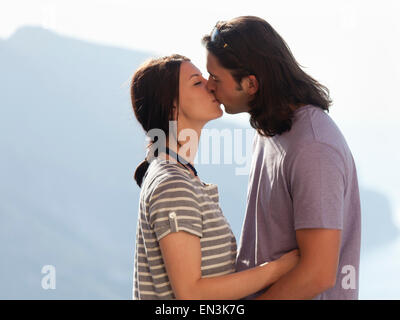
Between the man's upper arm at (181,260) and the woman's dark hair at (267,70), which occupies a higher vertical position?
the woman's dark hair at (267,70)

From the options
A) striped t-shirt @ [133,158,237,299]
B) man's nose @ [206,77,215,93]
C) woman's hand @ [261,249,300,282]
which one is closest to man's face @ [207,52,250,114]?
man's nose @ [206,77,215,93]

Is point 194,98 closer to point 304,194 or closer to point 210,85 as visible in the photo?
point 210,85

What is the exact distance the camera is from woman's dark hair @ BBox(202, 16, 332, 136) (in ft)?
4.01

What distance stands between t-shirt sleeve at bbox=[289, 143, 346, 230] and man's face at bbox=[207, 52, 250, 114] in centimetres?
26

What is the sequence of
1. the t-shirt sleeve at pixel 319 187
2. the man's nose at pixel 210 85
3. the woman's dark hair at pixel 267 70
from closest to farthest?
the t-shirt sleeve at pixel 319 187 → the woman's dark hair at pixel 267 70 → the man's nose at pixel 210 85

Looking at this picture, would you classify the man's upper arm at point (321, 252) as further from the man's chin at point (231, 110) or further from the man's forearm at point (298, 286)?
the man's chin at point (231, 110)

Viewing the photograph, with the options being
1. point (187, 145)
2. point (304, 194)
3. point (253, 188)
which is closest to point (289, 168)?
point (304, 194)

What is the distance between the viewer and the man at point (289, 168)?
109cm

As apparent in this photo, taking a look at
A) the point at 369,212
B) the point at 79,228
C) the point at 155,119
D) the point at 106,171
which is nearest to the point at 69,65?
the point at 106,171

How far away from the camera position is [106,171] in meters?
8.41

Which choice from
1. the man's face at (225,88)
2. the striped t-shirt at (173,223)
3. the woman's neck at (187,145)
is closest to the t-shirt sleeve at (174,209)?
the striped t-shirt at (173,223)

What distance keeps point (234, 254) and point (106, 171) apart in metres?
7.28

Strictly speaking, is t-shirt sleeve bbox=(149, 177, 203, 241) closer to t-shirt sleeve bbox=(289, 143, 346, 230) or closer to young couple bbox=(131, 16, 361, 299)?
young couple bbox=(131, 16, 361, 299)
